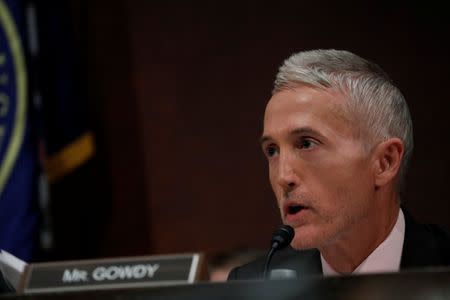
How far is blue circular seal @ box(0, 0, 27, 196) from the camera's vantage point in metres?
3.90

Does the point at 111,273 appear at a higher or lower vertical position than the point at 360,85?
lower

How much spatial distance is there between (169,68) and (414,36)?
112 cm

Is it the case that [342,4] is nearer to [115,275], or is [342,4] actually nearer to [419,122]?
[419,122]

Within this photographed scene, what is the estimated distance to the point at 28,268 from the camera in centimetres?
183

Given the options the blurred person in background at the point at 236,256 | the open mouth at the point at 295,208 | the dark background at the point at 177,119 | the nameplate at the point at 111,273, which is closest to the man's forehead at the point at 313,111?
the open mouth at the point at 295,208

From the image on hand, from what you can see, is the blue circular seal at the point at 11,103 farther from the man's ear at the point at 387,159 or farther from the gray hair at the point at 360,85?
the man's ear at the point at 387,159

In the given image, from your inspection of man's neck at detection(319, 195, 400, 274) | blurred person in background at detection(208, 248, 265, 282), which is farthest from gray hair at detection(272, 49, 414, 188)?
blurred person in background at detection(208, 248, 265, 282)

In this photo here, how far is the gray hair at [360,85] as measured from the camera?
2072 millimetres

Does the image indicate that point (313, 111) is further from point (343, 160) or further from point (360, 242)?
point (360, 242)

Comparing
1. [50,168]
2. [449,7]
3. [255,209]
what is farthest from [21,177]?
[449,7]

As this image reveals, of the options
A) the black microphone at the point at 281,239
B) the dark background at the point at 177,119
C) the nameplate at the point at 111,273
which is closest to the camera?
the nameplate at the point at 111,273

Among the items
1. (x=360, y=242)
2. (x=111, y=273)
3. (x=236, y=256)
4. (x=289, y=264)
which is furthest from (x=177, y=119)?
(x=111, y=273)

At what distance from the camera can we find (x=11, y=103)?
391cm

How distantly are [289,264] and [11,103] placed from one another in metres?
2.04
